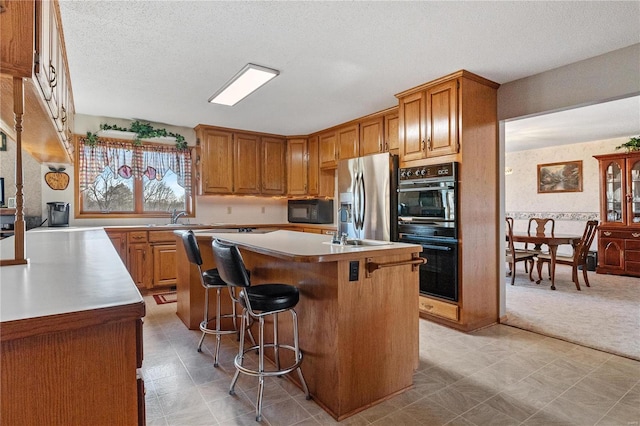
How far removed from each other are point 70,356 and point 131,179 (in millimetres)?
4868

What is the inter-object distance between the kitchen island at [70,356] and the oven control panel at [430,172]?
2.93 m

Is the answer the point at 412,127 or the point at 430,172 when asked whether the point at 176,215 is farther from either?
the point at 430,172

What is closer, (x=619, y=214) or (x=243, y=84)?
(x=243, y=84)

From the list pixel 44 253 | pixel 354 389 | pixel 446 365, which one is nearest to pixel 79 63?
pixel 44 253

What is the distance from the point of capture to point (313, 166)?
18.7ft

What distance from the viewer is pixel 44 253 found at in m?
1.75

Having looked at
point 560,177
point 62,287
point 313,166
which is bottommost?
point 62,287

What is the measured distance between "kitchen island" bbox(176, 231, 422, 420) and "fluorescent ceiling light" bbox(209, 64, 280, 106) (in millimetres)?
1659

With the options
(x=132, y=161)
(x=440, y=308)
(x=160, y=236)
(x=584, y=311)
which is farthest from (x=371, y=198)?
(x=132, y=161)

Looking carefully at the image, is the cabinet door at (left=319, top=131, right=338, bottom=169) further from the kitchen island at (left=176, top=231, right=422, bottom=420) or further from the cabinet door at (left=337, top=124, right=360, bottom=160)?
the kitchen island at (left=176, top=231, right=422, bottom=420)

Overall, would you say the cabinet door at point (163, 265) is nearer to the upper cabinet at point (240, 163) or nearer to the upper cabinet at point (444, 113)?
the upper cabinet at point (240, 163)

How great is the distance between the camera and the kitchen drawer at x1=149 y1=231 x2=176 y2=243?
4.51 metres

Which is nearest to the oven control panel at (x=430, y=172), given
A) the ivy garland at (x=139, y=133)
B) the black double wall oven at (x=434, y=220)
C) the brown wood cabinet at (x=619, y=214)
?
the black double wall oven at (x=434, y=220)

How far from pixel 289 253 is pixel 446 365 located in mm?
1567
